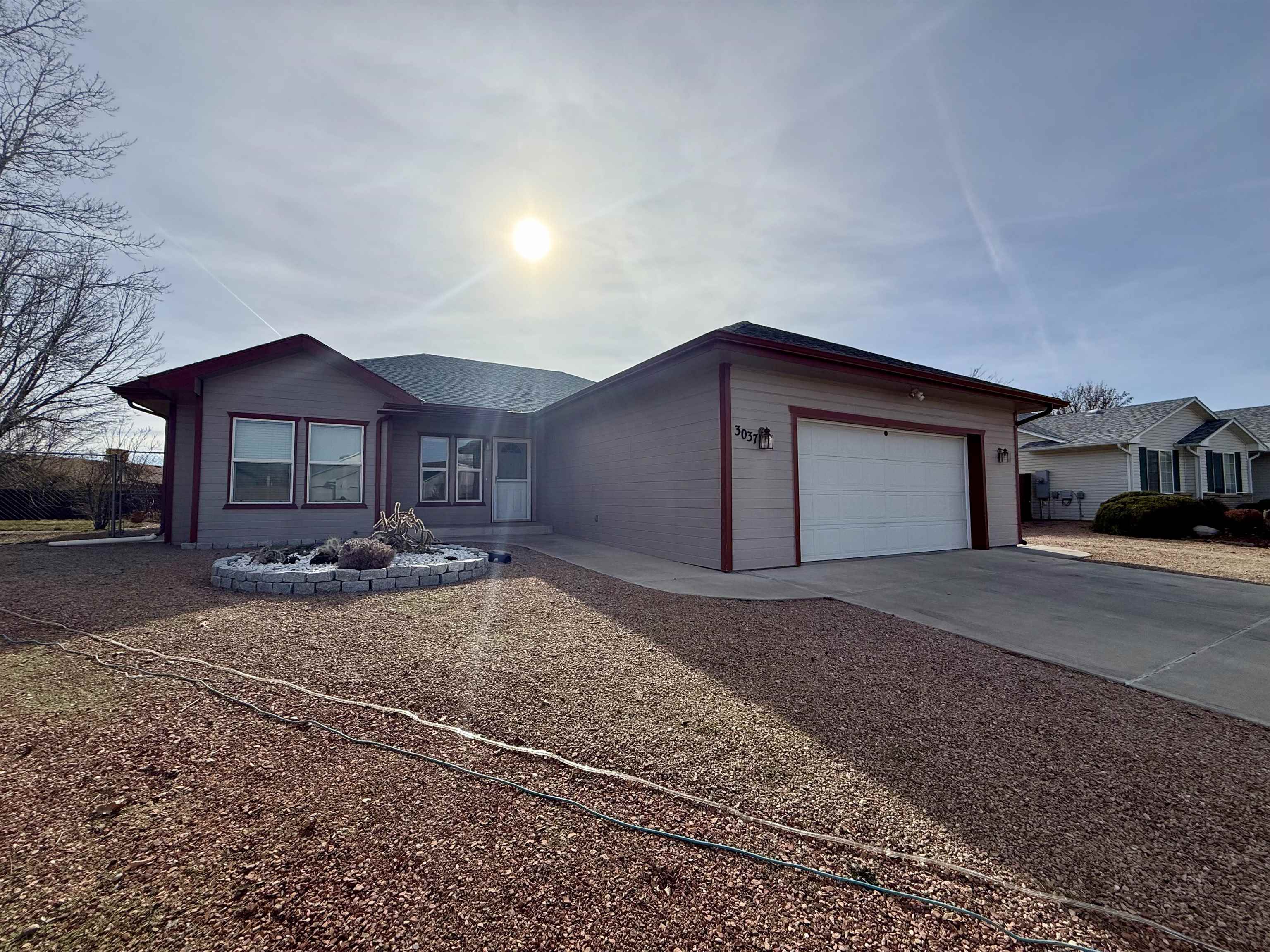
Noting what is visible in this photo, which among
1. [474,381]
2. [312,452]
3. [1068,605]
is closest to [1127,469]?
[1068,605]

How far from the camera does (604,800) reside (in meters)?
2.08

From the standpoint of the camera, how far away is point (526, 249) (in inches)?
349

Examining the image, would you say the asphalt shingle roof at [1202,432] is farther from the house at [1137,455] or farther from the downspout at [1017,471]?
the downspout at [1017,471]

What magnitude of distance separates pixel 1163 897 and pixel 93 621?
6.66 metres

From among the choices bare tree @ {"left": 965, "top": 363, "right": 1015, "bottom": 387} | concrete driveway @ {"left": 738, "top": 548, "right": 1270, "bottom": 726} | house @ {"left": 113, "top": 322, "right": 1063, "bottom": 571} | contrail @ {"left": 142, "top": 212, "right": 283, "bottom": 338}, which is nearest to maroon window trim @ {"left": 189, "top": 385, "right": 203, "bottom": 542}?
house @ {"left": 113, "top": 322, "right": 1063, "bottom": 571}

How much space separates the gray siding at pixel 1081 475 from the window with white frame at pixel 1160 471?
47.0 inches

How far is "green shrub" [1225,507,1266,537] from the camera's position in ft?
39.0

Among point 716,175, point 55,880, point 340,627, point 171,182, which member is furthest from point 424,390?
point 55,880

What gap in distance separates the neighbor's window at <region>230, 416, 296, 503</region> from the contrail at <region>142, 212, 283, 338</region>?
1.65m

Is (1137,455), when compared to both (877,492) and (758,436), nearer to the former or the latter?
(877,492)

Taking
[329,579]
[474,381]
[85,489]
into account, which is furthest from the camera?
[474,381]

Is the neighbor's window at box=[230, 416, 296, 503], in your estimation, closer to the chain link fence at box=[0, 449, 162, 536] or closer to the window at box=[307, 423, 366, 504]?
the window at box=[307, 423, 366, 504]

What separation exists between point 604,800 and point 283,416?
380 inches

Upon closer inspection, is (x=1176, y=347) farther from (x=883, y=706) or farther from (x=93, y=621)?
(x=93, y=621)
